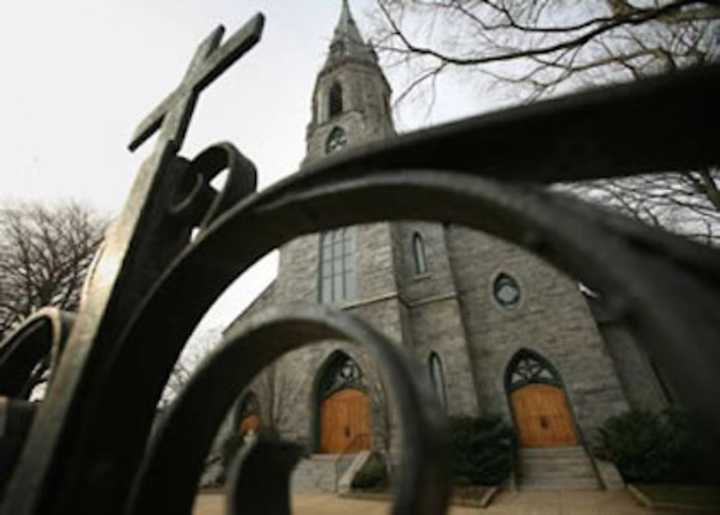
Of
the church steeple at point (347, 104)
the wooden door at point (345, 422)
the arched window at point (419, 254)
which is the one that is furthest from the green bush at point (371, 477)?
the church steeple at point (347, 104)

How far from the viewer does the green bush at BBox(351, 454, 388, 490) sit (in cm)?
868

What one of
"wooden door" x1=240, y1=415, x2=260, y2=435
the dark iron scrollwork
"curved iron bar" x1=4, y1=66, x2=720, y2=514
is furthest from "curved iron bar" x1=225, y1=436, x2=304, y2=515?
"wooden door" x1=240, y1=415, x2=260, y2=435

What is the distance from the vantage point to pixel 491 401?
1127 cm

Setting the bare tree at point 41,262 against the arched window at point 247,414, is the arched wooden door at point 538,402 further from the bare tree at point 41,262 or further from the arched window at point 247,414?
the bare tree at point 41,262

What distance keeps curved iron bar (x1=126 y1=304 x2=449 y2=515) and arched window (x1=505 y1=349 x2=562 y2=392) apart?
1233 centimetres

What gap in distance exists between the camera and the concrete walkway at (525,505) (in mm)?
6188

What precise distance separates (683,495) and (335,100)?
789 inches

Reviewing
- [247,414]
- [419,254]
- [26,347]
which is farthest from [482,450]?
[26,347]

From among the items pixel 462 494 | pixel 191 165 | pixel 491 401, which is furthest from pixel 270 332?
pixel 491 401

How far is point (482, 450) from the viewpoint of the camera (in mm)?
9523

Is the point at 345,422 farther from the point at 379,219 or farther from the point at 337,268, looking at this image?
the point at 379,219

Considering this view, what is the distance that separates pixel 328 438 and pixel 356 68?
722 inches

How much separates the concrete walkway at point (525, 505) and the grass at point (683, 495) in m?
0.28

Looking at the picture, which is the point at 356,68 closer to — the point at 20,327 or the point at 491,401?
the point at 491,401
